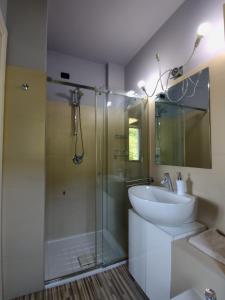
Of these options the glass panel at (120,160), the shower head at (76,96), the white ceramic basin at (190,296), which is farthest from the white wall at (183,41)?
the white ceramic basin at (190,296)

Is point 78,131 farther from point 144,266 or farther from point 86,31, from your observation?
point 144,266

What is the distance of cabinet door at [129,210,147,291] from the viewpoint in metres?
1.35

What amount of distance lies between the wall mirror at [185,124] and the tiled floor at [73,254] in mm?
1183

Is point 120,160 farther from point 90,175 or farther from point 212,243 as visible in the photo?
point 212,243

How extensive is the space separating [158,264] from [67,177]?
1.55m

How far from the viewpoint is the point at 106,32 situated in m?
1.89

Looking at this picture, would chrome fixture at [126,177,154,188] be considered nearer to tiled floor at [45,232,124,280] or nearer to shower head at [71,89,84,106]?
tiled floor at [45,232,124,280]

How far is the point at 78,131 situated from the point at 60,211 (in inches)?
45.7

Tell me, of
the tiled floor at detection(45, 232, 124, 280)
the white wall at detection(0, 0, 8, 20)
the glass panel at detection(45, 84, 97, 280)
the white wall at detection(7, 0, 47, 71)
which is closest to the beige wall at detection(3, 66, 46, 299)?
the white wall at detection(7, 0, 47, 71)

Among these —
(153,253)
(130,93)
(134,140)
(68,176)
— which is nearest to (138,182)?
(134,140)

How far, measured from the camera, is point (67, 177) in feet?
7.51

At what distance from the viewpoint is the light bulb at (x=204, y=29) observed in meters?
1.25

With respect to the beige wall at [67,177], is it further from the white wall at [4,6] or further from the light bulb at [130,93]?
the white wall at [4,6]

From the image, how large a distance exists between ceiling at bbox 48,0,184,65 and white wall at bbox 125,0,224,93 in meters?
0.10
